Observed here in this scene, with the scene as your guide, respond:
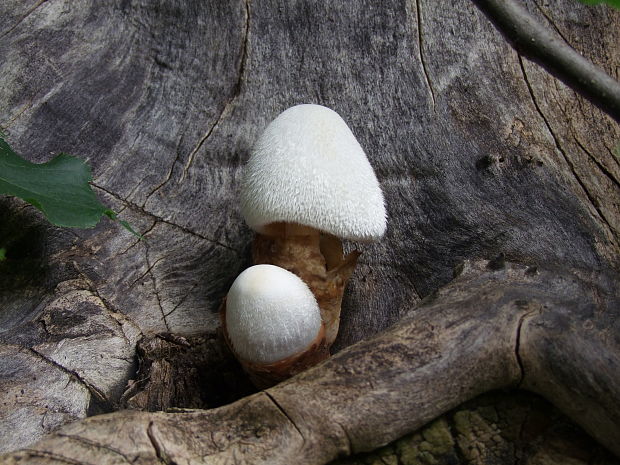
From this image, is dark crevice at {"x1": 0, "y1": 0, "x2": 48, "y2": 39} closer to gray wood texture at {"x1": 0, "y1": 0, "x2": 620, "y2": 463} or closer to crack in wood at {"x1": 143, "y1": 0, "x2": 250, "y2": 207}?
gray wood texture at {"x1": 0, "y1": 0, "x2": 620, "y2": 463}

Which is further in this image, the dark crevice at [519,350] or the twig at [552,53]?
the dark crevice at [519,350]

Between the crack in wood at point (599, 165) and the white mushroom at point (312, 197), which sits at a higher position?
the crack in wood at point (599, 165)

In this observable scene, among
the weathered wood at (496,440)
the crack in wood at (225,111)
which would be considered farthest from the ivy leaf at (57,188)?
the weathered wood at (496,440)

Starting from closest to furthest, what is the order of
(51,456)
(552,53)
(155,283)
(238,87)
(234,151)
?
(552,53) < (51,456) < (155,283) < (234,151) < (238,87)

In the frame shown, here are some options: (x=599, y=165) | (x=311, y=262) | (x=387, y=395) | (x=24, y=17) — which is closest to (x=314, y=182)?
(x=311, y=262)

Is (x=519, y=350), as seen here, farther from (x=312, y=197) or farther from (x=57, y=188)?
(x=57, y=188)

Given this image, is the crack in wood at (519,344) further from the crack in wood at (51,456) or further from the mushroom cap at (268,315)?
the crack in wood at (51,456)

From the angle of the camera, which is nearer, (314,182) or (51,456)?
(51,456)
